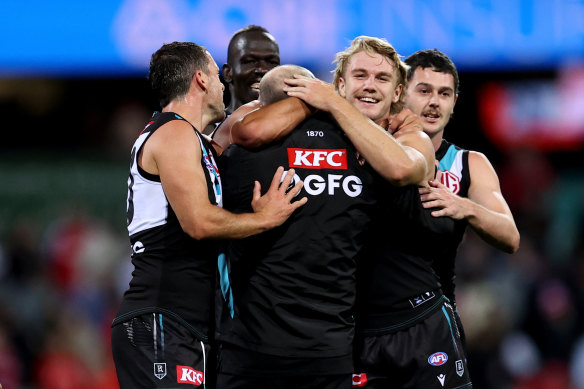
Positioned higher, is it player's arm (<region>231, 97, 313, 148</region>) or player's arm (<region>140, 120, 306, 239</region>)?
player's arm (<region>231, 97, 313, 148</region>)

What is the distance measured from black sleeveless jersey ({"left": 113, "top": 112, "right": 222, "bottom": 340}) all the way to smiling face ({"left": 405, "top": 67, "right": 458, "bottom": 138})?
1515mm

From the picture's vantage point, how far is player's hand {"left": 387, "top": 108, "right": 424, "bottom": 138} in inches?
185

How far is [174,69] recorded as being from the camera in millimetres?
4691

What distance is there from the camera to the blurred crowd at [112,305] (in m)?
9.60

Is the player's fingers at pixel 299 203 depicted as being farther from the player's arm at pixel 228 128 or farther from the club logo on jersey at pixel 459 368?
the club logo on jersey at pixel 459 368

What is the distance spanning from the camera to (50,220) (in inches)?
469

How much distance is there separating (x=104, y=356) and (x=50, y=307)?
3.42ft

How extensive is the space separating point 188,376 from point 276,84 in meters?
1.52

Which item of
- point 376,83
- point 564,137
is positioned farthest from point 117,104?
point 376,83

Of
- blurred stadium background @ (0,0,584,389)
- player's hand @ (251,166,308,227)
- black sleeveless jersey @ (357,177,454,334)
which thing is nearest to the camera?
player's hand @ (251,166,308,227)

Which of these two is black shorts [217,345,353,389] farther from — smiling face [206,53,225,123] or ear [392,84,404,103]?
ear [392,84,404,103]

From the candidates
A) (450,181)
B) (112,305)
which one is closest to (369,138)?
(450,181)

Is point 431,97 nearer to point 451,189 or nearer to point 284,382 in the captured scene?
point 451,189

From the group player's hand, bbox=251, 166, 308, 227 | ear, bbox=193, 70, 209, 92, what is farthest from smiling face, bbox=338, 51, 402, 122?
ear, bbox=193, 70, 209, 92
